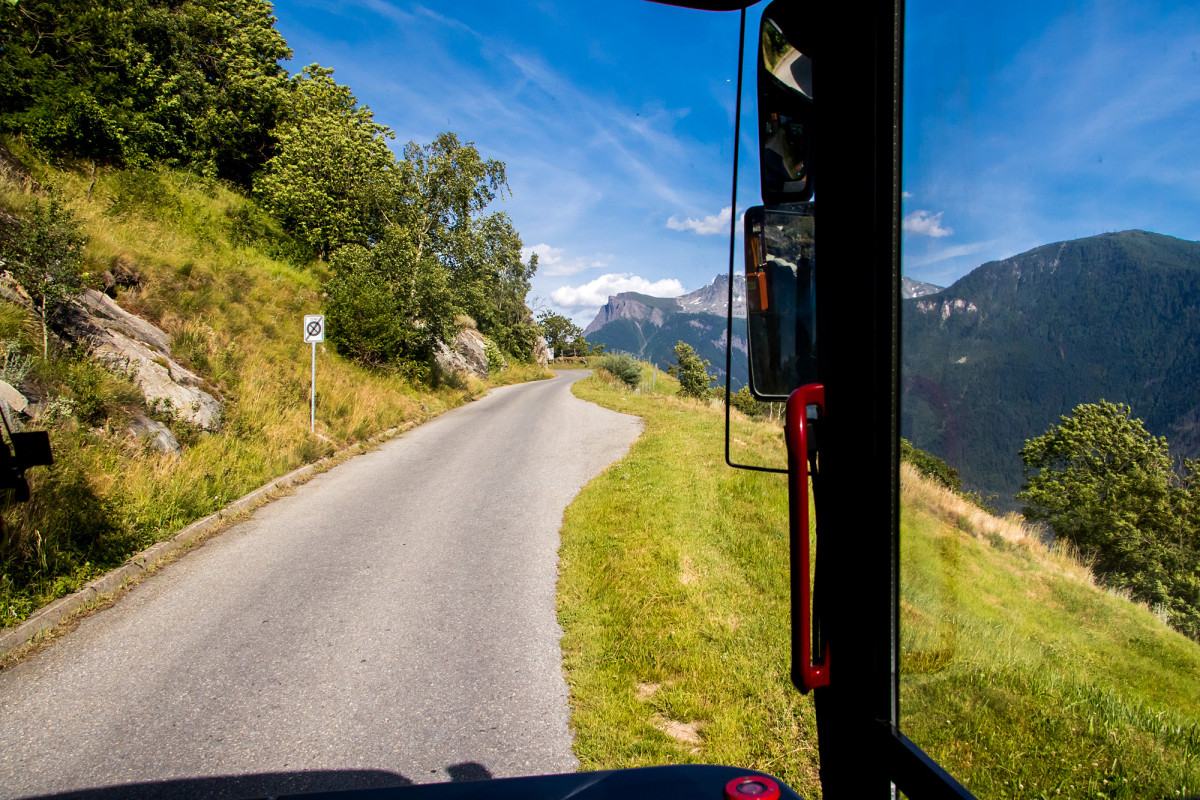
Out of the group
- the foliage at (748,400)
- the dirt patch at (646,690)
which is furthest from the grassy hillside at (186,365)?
the foliage at (748,400)

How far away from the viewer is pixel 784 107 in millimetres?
1517

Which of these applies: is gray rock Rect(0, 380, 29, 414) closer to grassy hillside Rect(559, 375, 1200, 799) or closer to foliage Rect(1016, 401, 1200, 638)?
grassy hillside Rect(559, 375, 1200, 799)

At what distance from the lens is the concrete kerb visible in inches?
177

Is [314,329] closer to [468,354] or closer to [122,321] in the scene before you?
[122,321]

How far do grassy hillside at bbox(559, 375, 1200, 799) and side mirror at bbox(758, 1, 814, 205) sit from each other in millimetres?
759

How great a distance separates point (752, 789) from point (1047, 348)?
1.02 meters

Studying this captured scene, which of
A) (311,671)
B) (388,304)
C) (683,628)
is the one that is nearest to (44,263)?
(311,671)

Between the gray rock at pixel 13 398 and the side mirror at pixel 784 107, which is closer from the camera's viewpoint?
the side mirror at pixel 784 107

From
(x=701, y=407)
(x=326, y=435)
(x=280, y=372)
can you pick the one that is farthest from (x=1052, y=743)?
(x=701, y=407)

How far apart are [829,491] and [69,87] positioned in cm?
2394

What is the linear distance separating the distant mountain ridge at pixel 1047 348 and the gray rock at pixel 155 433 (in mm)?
8818

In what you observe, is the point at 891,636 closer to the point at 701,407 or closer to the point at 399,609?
the point at 399,609

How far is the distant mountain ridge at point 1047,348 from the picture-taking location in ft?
2.77

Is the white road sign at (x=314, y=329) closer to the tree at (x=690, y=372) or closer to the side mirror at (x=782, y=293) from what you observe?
Result: the side mirror at (x=782, y=293)
